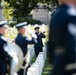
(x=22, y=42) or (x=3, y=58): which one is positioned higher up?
(x=3, y=58)

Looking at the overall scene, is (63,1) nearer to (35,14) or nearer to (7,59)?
(7,59)

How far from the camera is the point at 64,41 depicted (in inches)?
133

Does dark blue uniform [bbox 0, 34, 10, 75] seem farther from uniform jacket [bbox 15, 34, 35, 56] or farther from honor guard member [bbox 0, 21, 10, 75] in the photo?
uniform jacket [bbox 15, 34, 35, 56]

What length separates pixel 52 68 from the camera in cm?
347

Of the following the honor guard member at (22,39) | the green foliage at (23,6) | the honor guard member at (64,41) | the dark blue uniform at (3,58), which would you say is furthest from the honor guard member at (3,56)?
the green foliage at (23,6)

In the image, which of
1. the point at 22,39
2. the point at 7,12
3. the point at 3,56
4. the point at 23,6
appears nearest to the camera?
the point at 3,56

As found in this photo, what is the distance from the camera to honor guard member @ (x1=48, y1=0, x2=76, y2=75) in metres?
3.37

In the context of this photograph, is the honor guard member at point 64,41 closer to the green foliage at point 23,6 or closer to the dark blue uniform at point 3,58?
the dark blue uniform at point 3,58

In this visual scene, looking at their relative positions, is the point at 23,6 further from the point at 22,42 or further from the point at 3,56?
the point at 3,56

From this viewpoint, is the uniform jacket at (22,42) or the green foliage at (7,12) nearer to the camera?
the uniform jacket at (22,42)

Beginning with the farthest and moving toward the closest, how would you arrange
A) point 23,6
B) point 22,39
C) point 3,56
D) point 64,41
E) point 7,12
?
1. point 7,12
2. point 23,6
3. point 22,39
4. point 3,56
5. point 64,41

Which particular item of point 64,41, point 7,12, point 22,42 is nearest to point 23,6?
point 7,12

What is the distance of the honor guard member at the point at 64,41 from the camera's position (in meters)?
3.37

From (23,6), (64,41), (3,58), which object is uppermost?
(64,41)
